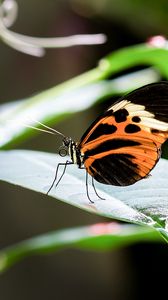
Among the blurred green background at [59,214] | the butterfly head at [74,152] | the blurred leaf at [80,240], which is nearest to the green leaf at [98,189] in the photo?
the butterfly head at [74,152]

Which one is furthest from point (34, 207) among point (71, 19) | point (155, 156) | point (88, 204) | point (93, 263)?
point (88, 204)

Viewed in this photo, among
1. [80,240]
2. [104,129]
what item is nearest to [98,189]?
[104,129]

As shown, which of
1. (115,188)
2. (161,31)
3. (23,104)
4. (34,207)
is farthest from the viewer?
(34,207)

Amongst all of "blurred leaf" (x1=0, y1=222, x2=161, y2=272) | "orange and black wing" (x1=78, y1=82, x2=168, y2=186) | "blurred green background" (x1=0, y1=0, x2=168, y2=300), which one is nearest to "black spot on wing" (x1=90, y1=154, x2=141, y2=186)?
"orange and black wing" (x1=78, y1=82, x2=168, y2=186)

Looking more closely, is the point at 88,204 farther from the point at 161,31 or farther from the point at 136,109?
the point at 161,31

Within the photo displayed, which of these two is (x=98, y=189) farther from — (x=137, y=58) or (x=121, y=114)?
(x=137, y=58)

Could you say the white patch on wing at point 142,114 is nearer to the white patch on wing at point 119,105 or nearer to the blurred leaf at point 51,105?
the white patch on wing at point 119,105

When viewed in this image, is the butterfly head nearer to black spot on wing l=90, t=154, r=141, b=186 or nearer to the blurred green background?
black spot on wing l=90, t=154, r=141, b=186
